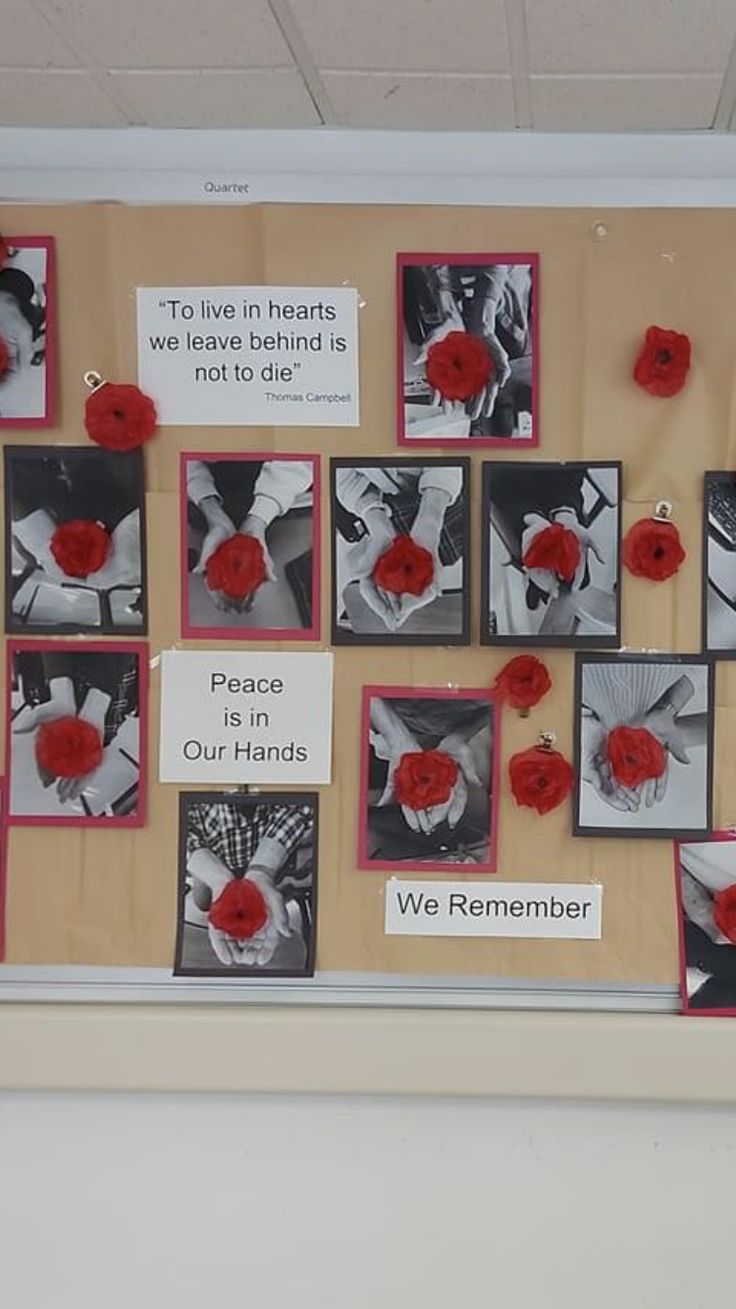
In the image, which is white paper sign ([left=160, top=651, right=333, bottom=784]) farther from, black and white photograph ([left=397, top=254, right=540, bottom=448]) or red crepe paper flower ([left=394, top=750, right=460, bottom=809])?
black and white photograph ([left=397, top=254, right=540, bottom=448])

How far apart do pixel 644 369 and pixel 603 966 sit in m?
0.74

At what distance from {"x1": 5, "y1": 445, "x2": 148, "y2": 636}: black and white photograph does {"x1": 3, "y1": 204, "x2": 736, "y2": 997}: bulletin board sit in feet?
0.07

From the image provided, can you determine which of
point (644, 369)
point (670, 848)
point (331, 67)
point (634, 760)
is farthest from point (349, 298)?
point (670, 848)

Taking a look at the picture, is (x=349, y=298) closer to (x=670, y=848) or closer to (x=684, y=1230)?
(x=670, y=848)

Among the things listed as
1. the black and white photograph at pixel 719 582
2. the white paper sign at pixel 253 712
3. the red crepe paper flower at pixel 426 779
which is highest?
the black and white photograph at pixel 719 582

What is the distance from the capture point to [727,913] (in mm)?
1379

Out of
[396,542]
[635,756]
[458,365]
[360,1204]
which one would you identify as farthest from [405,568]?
[360,1204]

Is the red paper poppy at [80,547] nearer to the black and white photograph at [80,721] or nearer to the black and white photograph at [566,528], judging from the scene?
the black and white photograph at [80,721]

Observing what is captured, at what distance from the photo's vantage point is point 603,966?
1396mm

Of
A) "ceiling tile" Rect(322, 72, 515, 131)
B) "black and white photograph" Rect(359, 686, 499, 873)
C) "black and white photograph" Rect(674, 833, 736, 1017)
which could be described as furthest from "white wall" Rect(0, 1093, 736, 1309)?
"ceiling tile" Rect(322, 72, 515, 131)

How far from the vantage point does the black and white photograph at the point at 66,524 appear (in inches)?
55.4

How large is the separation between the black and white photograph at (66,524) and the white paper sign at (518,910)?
524 millimetres

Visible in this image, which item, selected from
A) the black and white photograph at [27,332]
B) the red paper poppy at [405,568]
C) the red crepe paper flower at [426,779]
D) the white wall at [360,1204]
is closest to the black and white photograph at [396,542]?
the red paper poppy at [405,568]

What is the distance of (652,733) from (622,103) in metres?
0.74
